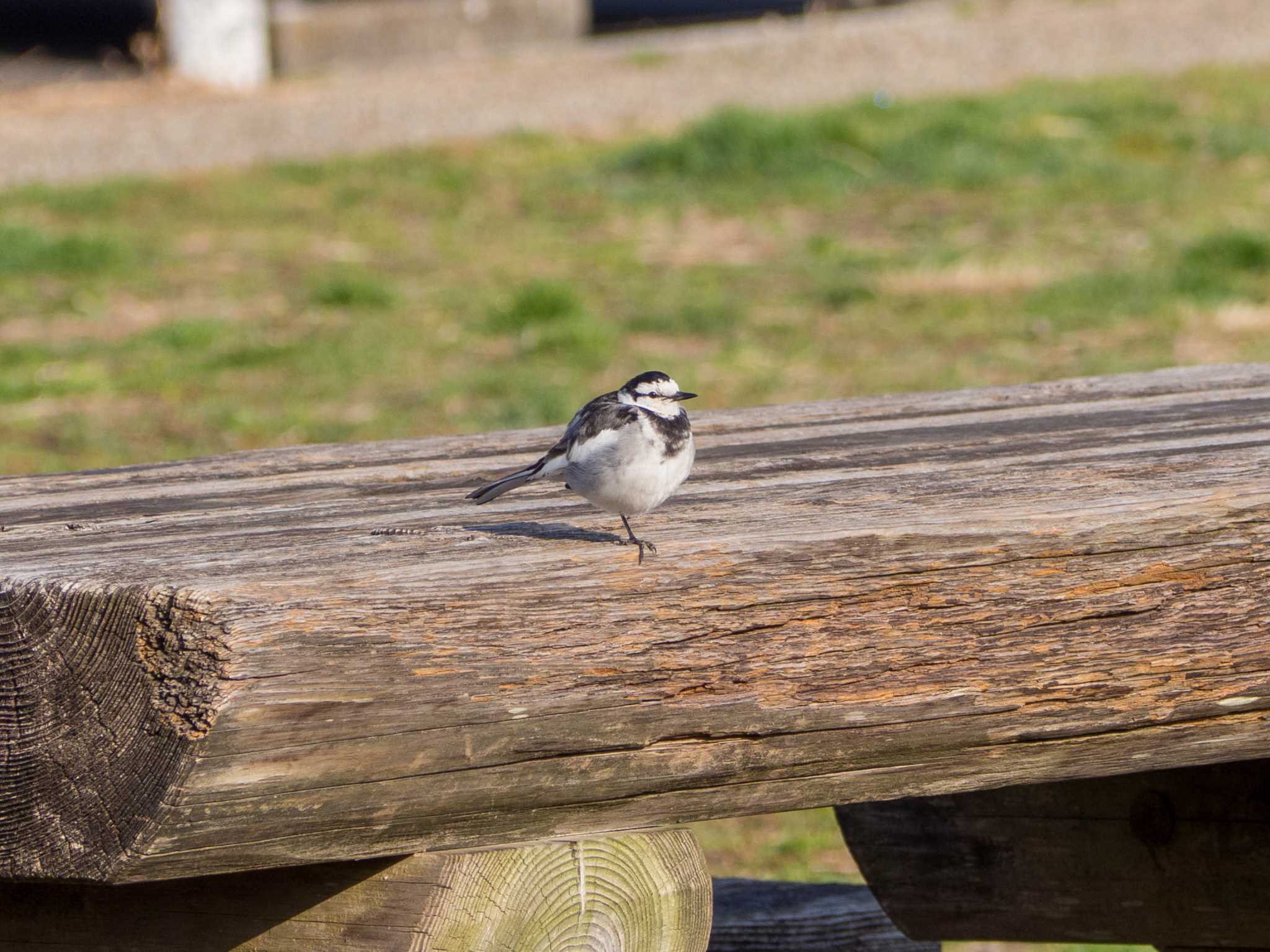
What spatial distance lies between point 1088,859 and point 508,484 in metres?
1.14

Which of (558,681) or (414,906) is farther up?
(558,681)

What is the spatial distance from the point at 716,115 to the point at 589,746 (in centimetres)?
806

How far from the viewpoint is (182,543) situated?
1981 millimetres

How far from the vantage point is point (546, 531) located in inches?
80.9

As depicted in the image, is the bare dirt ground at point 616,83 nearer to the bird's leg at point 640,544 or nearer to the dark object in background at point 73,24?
the dark object in background at point 73,24

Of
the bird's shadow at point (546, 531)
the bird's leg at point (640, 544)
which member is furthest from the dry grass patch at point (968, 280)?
the bird's leg at point (640, 544)

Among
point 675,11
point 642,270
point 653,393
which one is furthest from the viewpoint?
point 675,11

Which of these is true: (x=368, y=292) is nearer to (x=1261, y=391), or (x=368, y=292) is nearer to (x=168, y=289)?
(x=168, y=289)

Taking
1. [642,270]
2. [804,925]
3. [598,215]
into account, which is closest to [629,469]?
[804,925]

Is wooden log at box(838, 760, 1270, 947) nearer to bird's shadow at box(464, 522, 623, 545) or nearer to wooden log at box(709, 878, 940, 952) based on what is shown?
wooden log at box(709, 878, 940, 952)

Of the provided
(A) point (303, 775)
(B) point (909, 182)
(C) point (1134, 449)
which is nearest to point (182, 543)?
(A) point (303, 775)

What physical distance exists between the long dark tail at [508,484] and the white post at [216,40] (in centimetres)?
1027

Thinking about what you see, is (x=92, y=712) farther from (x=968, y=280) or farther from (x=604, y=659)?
(x=968, y=280)

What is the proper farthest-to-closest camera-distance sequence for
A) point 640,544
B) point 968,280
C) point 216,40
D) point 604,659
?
point 216,40, point 968,280, point 640,544, point 604,659
